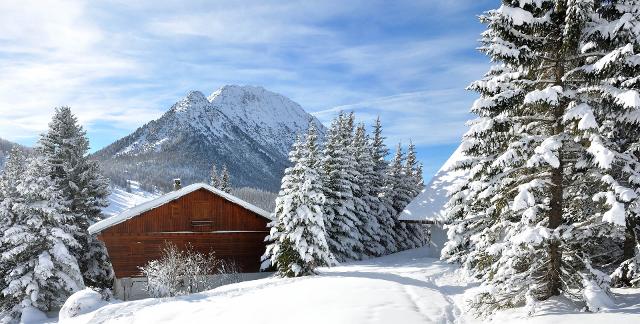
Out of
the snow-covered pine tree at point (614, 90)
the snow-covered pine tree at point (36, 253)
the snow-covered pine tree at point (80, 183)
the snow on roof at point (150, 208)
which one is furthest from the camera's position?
the snow-covered pine tree at point (80, 183)

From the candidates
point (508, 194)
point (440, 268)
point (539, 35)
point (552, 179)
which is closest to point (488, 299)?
point (508, 194)

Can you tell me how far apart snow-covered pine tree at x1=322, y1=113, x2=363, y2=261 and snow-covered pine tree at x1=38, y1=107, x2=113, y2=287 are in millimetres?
14750

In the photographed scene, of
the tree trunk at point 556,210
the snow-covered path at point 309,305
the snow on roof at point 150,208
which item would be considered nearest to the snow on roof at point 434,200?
the snow-covered path at point 309,305

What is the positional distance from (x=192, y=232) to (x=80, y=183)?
8007mm

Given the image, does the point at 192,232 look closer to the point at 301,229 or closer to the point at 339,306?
the point at 301,229

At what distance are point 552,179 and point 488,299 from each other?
3583 millimetres

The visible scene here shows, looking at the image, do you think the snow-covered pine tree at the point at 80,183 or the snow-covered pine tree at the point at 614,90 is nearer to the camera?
the snow-covered pine tree at the point at 614,90

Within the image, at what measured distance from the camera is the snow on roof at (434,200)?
1136 inches

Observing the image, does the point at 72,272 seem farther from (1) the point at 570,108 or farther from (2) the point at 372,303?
(1) the point at 570,108

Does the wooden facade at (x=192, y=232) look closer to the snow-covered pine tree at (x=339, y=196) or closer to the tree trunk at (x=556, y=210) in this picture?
the snow-covered pine tree at (x=339, y=196)

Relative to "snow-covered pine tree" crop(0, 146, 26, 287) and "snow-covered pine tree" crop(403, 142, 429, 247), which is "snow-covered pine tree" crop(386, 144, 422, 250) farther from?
"snow-covered pine tree" crop(0, 146, 26, 287)

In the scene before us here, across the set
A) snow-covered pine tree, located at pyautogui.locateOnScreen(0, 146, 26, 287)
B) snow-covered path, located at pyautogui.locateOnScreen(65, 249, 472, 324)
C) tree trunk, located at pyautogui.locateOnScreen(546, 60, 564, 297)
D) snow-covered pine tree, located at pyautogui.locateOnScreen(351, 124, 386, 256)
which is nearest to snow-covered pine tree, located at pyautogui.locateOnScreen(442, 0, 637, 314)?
tree trunk, located at pyautogui.locateOnScreen(546, 60, 564, 297)

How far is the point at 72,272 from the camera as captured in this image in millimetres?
24172

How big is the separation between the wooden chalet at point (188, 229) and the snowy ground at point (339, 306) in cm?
883
